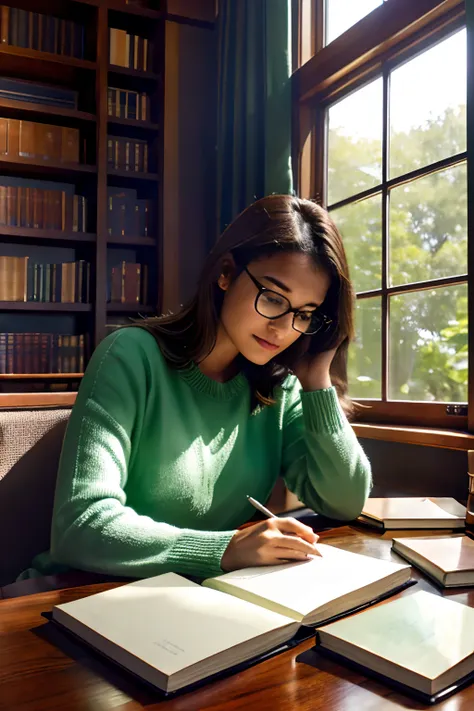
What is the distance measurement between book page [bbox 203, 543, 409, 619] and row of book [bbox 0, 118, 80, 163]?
2.62 meters

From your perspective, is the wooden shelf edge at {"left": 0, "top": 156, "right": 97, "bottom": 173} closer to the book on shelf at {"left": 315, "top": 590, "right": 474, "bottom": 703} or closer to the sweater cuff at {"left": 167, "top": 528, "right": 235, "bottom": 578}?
the sweater cuff at {"left": 167, "top": 528, "right": 235, "bottom": 578}

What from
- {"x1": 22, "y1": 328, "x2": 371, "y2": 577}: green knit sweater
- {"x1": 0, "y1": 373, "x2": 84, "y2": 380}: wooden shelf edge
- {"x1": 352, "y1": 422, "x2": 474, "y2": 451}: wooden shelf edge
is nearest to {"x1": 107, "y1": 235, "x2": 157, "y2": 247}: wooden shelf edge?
{"x1": 0, "y1": 373, "x2": 84, "y2": 380}: wooden shelf edge

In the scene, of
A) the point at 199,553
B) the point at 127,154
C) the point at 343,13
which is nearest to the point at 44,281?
the point at 127,154

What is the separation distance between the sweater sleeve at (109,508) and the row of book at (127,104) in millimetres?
2342

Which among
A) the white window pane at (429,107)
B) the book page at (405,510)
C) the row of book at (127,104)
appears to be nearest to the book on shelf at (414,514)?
the book page at (405,510)

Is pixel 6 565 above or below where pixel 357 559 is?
below

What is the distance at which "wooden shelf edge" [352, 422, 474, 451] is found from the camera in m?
1.42

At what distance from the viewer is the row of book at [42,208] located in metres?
2.90

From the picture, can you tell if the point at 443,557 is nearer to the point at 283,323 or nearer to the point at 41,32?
the point at 283,323

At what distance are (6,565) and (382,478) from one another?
1.00m

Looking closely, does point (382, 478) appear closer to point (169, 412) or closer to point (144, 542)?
point (169, 412)

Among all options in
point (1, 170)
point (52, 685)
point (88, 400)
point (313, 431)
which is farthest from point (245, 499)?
point (1, 170)

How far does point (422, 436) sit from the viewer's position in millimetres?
1536

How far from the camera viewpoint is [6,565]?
3.82 ft
